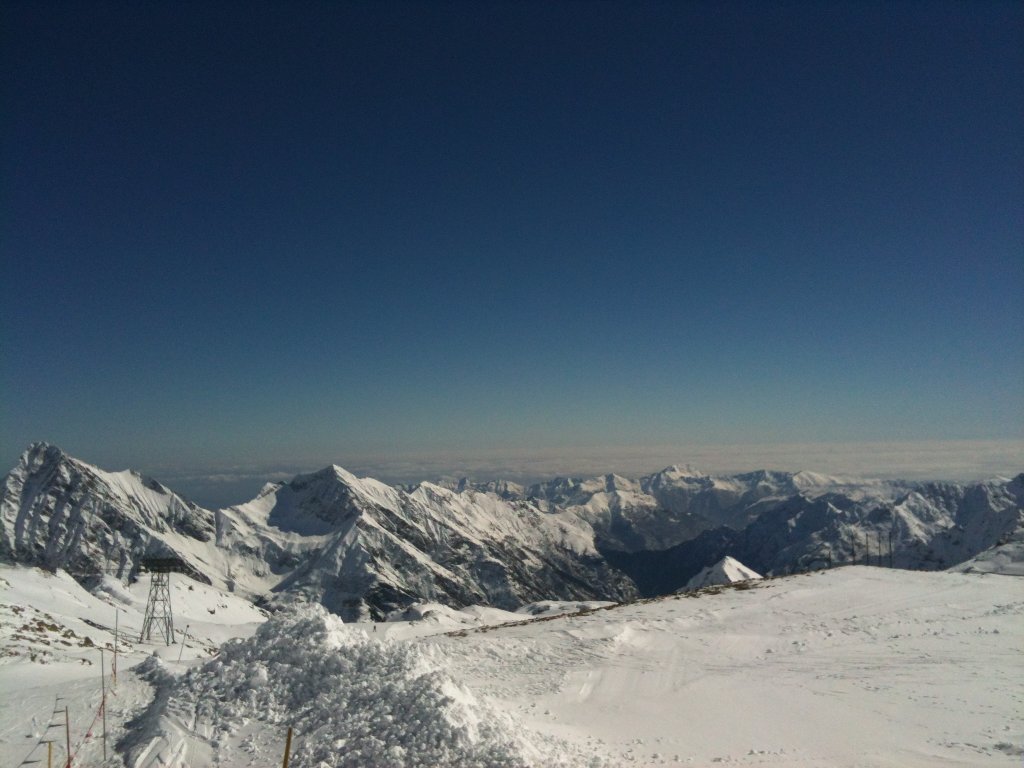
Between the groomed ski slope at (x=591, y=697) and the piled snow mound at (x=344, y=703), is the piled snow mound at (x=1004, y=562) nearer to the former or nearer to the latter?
the groomed ski slope at (x=591, y=697)

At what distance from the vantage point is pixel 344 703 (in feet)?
40.5

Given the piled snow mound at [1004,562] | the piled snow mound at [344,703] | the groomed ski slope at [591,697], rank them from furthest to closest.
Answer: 1. the piled snow mound at [1004,562]
2. the groomed ski slope at [591,697]
3. the piled snow mound at [344,703]

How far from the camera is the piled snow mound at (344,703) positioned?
10.9m

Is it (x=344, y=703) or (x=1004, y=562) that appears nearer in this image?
(x=344, y=703)

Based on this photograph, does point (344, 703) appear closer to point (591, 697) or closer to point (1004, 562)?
point (591, 697)

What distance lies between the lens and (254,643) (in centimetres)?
1486

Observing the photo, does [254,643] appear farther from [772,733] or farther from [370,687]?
[772,733]

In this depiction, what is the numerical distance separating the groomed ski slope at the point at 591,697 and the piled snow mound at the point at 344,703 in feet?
0.14

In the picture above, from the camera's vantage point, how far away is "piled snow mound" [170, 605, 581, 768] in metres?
10.9

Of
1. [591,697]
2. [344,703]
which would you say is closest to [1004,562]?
[591,697]

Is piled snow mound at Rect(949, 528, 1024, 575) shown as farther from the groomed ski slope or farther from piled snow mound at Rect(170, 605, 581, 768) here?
piled snow mound at Rect(170, 605, 581, 768)

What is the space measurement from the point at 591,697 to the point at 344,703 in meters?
6.93

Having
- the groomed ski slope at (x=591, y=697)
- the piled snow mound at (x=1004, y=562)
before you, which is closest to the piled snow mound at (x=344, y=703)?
the groomed ski slope at (x=591, y=697)

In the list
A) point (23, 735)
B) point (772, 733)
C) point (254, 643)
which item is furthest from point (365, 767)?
point (772, 733)
